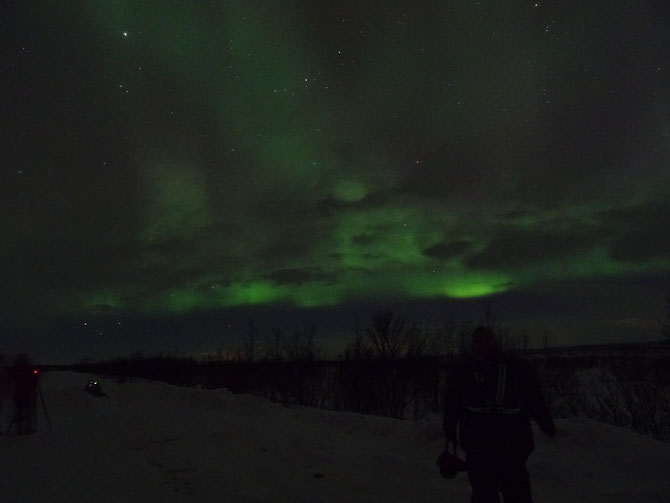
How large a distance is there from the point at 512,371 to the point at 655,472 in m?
5.16

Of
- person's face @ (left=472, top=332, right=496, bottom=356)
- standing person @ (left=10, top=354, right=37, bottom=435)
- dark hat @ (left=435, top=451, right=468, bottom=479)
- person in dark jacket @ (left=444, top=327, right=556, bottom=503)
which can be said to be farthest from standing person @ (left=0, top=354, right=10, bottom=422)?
person's face @ (left=472, top=332, right=496, bottom=356)

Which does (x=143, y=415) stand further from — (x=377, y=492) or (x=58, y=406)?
(x=377, y=492)

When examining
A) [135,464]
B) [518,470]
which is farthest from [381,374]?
[518,470]

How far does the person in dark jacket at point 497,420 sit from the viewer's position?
470cm

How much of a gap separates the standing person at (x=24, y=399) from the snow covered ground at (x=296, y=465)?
0.55m

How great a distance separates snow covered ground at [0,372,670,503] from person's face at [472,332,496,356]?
3960mm

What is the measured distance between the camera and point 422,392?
116 feet

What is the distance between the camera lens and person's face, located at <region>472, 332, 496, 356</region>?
4895 mm

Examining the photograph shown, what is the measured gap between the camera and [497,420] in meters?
4.73

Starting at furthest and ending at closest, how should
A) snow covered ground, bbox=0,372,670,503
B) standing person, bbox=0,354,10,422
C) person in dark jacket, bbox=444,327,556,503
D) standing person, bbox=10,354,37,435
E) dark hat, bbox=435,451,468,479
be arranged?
standing person, bbox=0,354,10,422 → standing person, bbox=10,354,37,435 → snow covered ground, bbox=0,372,670,503 → dark hat, bbox=435,451,468,479 → person in dark jacket, bbox=444,327,556,503

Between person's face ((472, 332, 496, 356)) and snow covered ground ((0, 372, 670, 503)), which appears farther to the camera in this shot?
snow covered ground ((0, 372, 670, 503))

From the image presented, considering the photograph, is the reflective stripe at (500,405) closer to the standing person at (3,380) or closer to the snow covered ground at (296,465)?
the snow covered ground at (296,465)

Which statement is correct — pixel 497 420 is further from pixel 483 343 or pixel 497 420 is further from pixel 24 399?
pixel 24 399

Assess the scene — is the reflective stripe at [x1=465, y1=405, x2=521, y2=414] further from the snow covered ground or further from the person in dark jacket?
the snow covered ground
